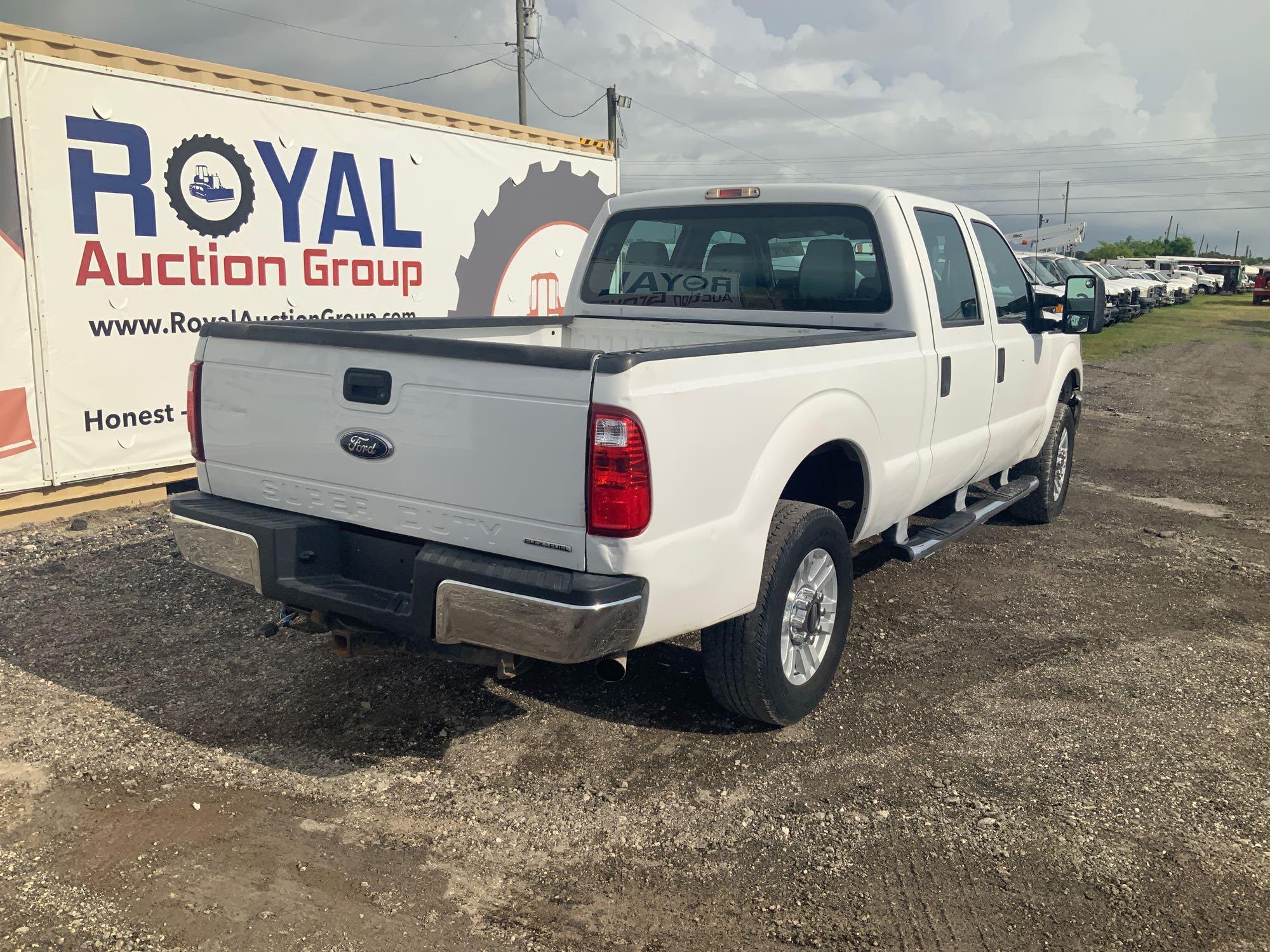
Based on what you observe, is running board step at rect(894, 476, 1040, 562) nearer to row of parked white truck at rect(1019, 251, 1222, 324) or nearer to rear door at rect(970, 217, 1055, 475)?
rear door at rect(970, 217, 1055, 475)

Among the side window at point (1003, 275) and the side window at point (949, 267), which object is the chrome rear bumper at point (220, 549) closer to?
Result: the side window at point (949, 267)

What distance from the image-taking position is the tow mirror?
239 inches

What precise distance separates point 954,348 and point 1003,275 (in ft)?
3.87

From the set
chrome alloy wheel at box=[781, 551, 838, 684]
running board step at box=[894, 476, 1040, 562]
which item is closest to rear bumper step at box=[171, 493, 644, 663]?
chrome alloy wheel at box=[781, 551, 838, 684]

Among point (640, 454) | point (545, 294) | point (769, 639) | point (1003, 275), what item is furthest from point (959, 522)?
point (545, 294)

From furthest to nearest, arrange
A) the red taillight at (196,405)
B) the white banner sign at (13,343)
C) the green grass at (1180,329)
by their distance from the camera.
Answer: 1. the green grass at (1180,329)
2. the white banner sign at (13,343)
3. the red taillight at (196,405)

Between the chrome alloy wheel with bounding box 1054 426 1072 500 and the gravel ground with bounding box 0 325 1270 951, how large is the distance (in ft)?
5.08

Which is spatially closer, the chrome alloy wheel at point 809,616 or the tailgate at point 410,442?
the tailgate at point 410,442

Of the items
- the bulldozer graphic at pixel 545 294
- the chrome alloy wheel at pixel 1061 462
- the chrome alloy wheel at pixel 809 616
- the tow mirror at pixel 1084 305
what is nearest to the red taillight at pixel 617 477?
the chrome alloy wheel at pixel 809 616

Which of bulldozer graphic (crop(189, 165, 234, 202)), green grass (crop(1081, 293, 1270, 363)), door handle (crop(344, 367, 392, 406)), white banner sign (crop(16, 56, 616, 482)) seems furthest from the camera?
green grass (crop(1081, 293, 1270, 363))

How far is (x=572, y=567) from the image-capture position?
303 centimetres

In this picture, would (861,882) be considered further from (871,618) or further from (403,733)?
(871,618)

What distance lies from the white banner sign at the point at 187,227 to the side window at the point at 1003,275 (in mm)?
4063

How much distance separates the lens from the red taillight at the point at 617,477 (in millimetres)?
2904
